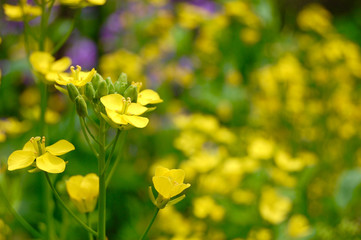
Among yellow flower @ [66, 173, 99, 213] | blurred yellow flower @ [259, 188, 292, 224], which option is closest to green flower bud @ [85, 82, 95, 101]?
yellow flower @ [66, 173, 99, 213]

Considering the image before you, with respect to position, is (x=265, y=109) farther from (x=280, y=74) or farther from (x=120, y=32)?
(x=120, y=32)

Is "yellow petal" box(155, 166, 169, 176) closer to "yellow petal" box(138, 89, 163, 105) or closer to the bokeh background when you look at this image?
"yellow petal" box(138, 89, 163, 105)

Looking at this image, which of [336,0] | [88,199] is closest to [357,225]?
[88,199]

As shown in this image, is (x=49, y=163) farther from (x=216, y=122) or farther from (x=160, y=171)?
(x=216, y=122)

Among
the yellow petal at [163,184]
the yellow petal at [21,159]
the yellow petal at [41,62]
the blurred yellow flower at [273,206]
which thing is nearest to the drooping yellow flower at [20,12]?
the yellow petal at [41,62]

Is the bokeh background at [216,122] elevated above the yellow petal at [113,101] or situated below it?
below

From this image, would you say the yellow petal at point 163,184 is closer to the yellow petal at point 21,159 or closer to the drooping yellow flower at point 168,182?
the drooping yellow flower at point 168,182
